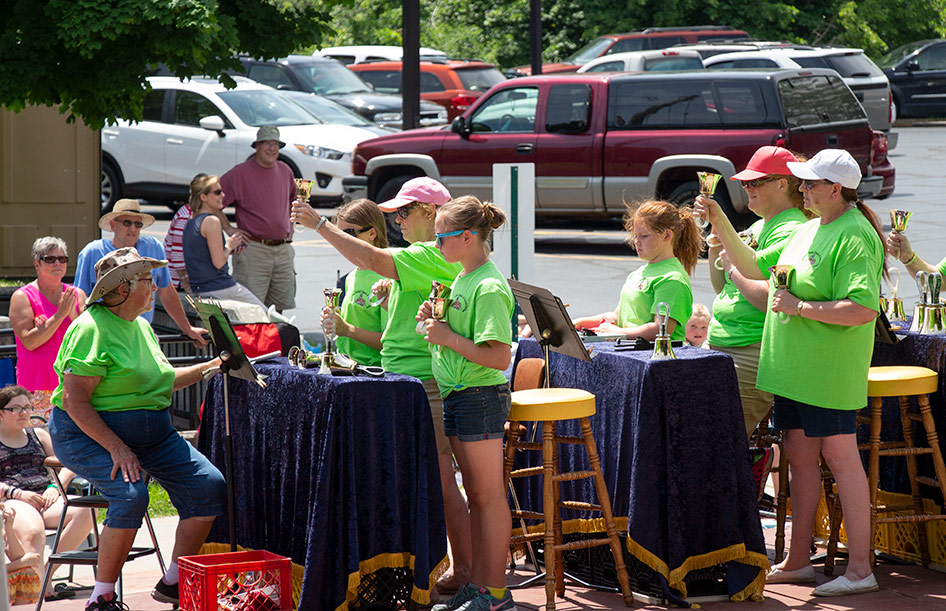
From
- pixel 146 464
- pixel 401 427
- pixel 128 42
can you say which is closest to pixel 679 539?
pixel 401 427

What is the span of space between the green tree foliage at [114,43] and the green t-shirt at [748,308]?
14.7 feet

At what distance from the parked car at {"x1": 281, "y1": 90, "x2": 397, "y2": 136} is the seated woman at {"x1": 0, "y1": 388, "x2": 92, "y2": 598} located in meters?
13.2

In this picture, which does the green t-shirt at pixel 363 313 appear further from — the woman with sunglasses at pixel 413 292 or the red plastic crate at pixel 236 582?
the red plastic crate at pixel 236 582

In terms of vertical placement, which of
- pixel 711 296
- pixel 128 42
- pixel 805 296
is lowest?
pixel 711 296

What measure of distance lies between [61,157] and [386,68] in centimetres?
1522

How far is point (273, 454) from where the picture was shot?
5.92 m

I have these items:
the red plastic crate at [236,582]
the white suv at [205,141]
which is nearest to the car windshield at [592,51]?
the white suv at [205,141]

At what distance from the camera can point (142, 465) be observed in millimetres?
5820

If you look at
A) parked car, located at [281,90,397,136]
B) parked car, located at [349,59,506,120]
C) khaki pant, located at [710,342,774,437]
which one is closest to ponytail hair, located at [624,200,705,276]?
khaki pant, located at [710,342,774,437]

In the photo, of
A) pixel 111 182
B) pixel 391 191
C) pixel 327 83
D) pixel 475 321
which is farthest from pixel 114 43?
pixel 327 83

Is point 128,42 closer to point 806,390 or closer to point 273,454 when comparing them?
point 273,454

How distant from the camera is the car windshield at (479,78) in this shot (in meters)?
25.8

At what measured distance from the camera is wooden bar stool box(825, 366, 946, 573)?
20.4ft

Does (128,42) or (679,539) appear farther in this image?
(128,42)
